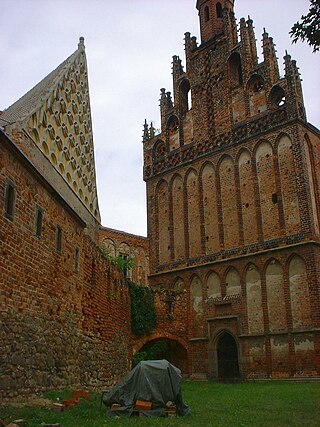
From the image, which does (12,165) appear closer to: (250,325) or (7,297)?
(7,297)

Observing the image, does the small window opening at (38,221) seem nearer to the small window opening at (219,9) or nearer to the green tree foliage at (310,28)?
the green tree foliage at (310,28)

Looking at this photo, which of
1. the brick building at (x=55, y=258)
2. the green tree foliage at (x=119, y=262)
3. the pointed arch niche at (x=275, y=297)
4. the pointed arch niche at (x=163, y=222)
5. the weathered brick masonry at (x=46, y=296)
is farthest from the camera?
the pointed arch niche at (x=163, y=222)

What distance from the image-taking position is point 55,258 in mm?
12078

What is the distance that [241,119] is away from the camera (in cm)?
2519

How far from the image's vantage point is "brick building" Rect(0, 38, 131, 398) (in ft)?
31.2

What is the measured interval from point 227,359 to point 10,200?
53.0ft

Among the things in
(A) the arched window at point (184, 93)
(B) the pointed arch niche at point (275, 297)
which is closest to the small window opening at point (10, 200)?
(B) the pointed arch niche at point (275, 297)

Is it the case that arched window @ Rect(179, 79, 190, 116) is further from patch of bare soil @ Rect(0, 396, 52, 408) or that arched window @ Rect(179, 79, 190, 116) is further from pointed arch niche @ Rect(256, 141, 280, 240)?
patch of bare soil @ Rect(0, 396, 52, 408)

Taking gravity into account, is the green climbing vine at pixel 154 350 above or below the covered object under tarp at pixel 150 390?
above

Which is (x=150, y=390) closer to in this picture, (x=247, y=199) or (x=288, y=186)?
(x=288, y=186)

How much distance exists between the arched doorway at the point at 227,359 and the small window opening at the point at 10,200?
51.7 feet

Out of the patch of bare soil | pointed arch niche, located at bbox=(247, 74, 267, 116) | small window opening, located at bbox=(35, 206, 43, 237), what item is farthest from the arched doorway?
small window opening, located at bbox=(35, 206, 43, 237)

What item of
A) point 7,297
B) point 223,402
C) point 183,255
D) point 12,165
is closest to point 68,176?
point 12,165

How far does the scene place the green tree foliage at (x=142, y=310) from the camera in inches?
859
